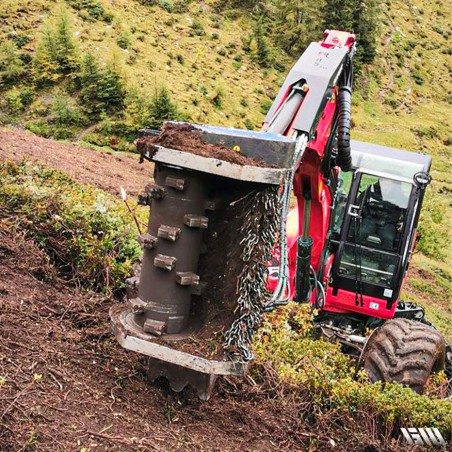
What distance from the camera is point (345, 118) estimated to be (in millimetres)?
5570

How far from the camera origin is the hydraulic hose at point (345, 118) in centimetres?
554

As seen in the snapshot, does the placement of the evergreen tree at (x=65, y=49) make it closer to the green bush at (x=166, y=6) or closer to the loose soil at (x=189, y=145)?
the green bush at (x=166, y=6)

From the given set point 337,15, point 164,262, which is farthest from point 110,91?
point 164,262

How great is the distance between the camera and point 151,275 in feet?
12.3

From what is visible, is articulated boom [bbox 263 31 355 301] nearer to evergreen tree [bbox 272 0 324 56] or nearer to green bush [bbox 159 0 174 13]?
green bush [bbox 159 0 174 13]

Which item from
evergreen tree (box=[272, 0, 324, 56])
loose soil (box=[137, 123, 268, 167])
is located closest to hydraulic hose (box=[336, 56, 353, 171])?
loose soil (box=[137, 123, 268, 167])

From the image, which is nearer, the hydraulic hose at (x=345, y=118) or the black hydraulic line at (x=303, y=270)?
the hydraulic hose at (x=345, y=118)

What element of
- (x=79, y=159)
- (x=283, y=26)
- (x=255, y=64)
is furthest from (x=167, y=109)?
(x=283, y=26)

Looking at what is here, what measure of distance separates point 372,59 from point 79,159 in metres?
34.8

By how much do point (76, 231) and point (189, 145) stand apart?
3.04 m

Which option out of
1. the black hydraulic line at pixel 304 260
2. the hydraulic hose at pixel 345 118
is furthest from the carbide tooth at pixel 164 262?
the black hydraulic line at pixel 304 260

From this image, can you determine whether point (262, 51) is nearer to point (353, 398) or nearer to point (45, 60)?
point (45, 60)

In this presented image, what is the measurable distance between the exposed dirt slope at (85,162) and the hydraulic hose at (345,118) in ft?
21.5

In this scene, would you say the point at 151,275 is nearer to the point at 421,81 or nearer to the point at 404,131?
the point at 404,131
